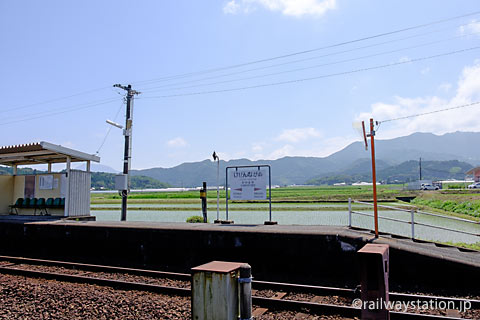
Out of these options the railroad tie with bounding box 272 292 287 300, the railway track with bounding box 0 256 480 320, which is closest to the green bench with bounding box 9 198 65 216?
the railway track with bounding box 0 256 480 320

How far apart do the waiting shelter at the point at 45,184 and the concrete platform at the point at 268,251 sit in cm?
256

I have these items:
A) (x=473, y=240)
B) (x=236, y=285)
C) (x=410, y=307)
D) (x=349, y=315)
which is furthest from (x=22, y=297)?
(x=473, y=240)

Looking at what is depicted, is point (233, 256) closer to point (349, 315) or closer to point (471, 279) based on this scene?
point (349, 315)

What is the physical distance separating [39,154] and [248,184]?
30.8 feet

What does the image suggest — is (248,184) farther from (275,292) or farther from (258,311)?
(258,311)

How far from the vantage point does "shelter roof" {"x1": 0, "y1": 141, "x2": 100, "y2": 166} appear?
14224 mm

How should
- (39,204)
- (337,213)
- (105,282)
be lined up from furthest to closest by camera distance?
(337,213) → (39,204) → (105,282)

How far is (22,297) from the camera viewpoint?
7043mm

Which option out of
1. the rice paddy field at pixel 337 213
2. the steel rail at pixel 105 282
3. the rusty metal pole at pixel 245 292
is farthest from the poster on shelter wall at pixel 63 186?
the rusty metal pole at pixel 245 292

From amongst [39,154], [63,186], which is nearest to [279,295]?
[63,186]

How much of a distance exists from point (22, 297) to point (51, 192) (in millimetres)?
9929

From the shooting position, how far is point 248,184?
12.5 m

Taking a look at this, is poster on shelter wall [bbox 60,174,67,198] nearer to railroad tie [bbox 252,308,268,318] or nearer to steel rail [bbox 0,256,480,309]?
steel rail [bbox 0,256,480,309]

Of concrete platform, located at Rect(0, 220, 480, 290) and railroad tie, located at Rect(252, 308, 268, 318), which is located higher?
concrete platform, located at Rect(0, 220, 480, 290)
